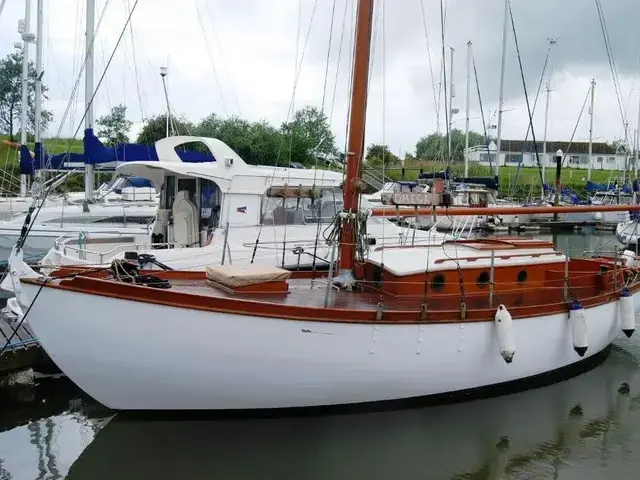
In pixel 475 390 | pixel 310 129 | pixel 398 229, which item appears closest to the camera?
pixel 475 390

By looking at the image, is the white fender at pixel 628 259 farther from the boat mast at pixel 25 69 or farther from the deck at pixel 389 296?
the boat mast at pixel 25 69

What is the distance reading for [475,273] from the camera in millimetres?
9086

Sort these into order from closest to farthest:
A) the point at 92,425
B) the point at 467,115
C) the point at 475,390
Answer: the point at 92,425
the point at 475,390
the point at 467,115

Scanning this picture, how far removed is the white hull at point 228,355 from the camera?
6996mm

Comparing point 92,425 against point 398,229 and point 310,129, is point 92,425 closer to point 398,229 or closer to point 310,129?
point 398,229

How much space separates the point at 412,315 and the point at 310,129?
37.5 metres

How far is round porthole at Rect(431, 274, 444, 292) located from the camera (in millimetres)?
8773

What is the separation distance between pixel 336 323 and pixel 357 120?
2.99 meters

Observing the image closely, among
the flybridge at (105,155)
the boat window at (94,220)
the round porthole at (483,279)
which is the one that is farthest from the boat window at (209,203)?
the round porthole at (483,279)

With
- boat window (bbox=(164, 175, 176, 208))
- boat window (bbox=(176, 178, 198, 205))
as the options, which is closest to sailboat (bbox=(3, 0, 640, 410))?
boat window (bbox=(176, 178, 198, 205))

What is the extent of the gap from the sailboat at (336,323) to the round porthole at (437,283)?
14mm

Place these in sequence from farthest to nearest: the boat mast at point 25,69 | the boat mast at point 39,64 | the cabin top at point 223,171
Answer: the boat mast at point 25,69 → the boat mast at point 39,64 → the cabin top at point 223,171

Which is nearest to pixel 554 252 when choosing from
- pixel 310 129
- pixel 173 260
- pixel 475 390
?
pixel 475 390

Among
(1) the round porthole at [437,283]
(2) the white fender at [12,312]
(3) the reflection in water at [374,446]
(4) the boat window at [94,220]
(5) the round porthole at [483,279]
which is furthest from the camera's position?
Answer: (4) the boat window at [94,220]
